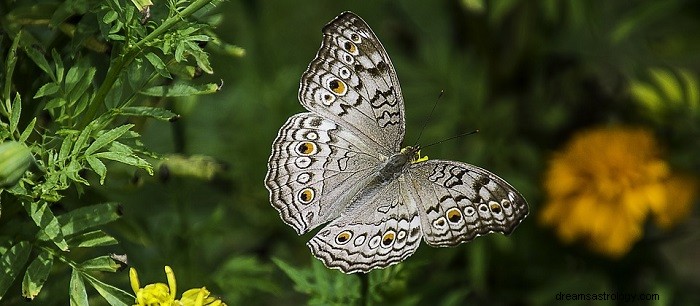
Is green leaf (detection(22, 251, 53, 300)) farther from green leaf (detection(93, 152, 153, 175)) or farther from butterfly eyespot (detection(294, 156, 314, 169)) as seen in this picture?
butterfly eyespot (detection(294, 156, 314, 169))

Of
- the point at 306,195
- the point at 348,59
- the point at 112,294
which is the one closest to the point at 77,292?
the point at 112,294

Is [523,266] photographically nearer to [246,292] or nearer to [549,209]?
[549,209]

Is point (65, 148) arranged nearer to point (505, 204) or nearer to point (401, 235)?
point (401, 235)

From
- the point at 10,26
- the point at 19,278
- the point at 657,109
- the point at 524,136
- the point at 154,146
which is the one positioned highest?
the point at 657,109

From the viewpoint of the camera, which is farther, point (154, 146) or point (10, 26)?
point (154, 146)

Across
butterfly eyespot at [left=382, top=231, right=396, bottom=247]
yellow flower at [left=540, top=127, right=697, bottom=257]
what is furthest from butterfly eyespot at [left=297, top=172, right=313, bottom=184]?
yellow flower at [left=540, top=127, right=697, bottom=257]

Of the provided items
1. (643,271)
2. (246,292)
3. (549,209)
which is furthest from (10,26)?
(643,271)
